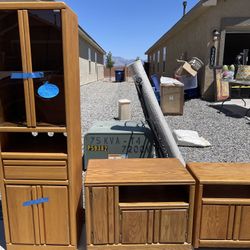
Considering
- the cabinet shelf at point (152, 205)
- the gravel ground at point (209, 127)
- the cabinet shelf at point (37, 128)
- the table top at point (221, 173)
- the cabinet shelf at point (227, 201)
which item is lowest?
the gravel ground at point (209, 127)

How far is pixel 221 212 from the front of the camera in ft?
6.49

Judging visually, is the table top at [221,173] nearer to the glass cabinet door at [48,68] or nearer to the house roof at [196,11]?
the glass cabinet door at [48,68]

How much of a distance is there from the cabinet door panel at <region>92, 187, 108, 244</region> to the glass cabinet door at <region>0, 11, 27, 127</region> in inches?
30.2

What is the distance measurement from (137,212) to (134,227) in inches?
5.1

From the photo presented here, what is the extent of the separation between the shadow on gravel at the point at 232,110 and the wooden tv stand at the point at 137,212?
20.2 ft

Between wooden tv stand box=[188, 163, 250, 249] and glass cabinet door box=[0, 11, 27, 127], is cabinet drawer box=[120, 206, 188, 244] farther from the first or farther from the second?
glass cabinet door box=[0, 11, 27, 127]

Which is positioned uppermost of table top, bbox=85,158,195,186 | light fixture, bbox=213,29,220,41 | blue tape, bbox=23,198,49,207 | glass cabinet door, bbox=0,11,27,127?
light fixture, bbox=213,29,220,41

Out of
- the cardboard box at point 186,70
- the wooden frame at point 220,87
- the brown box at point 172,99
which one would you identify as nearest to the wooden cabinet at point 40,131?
the brown box at point 172,99

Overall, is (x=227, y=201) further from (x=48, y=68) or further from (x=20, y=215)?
(x=48, y=68)

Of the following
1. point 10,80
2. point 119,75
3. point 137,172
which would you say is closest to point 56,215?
point 137,172

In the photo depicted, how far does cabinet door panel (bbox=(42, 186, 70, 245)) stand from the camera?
2.01 metres

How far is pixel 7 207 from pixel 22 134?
2.21ft

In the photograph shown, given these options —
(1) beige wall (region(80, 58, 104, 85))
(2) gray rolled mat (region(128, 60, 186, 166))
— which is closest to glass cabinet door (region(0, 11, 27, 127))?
(2) gray rolled mat (region(128, 60, 186, 166))

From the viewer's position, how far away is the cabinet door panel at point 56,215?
201 centimetres
